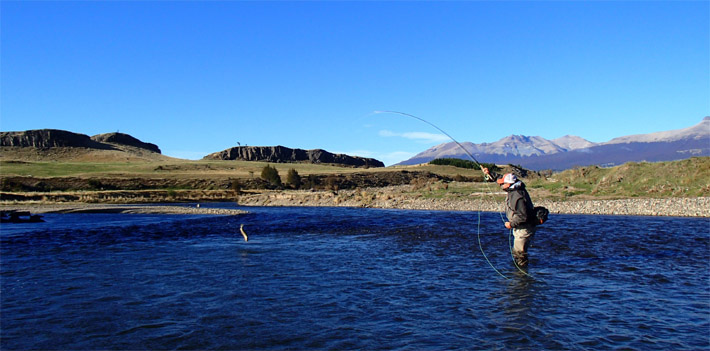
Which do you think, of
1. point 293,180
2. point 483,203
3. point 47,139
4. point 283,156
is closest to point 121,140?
point 47,139

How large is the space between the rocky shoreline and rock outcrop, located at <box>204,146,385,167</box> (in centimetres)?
10371

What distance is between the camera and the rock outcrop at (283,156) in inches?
6309

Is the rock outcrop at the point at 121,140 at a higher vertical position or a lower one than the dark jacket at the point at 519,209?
higher

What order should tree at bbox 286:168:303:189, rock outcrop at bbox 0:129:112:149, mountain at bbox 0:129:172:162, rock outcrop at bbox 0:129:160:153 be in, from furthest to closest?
rock outcrop at bbox 0:129:160:153, rock outcrop at bbox 0:129:112:149, mountain at bbox 0:129:172:162, tree at bbox 286:168:303:189

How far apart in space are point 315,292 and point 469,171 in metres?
79.9

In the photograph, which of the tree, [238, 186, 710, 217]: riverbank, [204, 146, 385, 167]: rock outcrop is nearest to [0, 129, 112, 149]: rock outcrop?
[204, 146, 385, 167]: rock outcrop

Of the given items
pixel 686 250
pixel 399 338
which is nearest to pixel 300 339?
pixel 399 338

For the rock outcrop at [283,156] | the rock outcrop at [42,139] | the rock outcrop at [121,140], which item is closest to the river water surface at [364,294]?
the rock outcrop at [42,139]

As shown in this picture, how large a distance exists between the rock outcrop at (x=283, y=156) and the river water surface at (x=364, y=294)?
14008 cm

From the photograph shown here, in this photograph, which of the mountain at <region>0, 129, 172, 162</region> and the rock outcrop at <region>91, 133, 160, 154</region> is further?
the rock outcrop at <region>91, 133, 160, 154</region>

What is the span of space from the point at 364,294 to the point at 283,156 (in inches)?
6190

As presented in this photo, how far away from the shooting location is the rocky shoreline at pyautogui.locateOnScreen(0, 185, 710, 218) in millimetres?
25000

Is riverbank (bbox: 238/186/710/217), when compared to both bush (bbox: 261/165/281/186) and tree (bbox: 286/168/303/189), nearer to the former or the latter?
bush (bbox: 261/165/281/186)

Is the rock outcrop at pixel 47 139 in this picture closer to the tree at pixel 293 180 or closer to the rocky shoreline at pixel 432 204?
the tree at pixel 293 180
